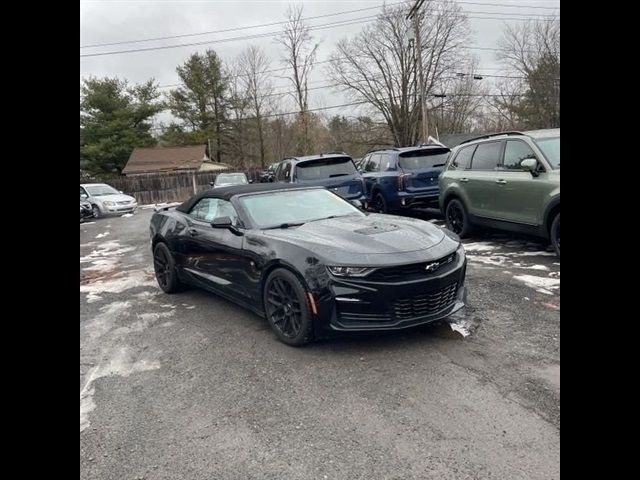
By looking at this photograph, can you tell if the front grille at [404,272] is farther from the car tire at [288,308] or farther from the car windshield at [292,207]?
the car windshield at [292,207]

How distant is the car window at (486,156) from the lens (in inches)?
295

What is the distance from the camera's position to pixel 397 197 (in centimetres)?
1015

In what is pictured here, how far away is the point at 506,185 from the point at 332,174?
4.02 meters

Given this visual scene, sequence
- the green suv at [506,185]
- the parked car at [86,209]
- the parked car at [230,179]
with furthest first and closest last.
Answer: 1. the parked car at [230,179]
2. the parked car at [86,209]
3. the green suv at [506,185]

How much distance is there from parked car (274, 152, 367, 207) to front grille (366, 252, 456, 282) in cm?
594

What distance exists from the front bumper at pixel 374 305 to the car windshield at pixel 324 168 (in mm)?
6518

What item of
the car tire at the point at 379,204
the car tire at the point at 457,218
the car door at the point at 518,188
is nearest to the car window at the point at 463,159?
the car tire at the point at 457,218

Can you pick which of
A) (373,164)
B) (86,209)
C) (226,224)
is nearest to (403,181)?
(373,164)

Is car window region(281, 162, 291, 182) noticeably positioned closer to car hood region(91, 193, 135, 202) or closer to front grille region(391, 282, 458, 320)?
front grille region(391, 282, 458, 320)

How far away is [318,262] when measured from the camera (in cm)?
377
